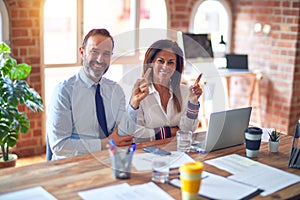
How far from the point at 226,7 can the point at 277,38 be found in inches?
29.9

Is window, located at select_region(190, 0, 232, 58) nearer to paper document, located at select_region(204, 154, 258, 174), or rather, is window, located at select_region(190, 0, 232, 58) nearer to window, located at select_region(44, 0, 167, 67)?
window, located at select_region(44, 0, 167, 67)

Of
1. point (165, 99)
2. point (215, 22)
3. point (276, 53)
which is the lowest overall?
point (165, 99)

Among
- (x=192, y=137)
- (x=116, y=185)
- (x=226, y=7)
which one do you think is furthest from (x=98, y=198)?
(x=226, y=7)

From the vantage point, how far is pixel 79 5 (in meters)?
4.07

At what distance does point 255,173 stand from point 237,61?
10.4 ft

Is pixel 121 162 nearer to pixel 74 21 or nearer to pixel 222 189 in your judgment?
pixel 222 189

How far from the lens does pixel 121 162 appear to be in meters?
1.72

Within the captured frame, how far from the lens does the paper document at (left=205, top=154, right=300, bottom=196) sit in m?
1.70

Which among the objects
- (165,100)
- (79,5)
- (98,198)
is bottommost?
(98,198)

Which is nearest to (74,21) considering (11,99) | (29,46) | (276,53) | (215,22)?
(29,46)

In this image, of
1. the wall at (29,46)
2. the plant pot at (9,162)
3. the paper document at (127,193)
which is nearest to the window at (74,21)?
the wall at (29,46)

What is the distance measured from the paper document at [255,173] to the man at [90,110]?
0.52m

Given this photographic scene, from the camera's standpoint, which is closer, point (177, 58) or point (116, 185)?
point (116, 185)

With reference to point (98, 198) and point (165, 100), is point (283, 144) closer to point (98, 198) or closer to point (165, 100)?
point (165, 100)
